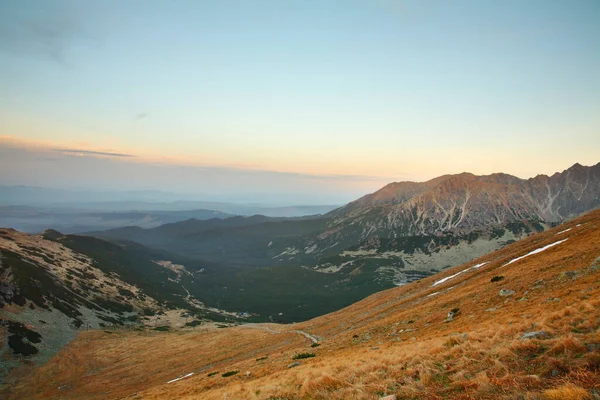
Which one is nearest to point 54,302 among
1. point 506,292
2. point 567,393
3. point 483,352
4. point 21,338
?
point 21,338

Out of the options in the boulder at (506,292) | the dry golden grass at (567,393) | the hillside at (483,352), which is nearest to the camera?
the dry golden grass at (567,393)

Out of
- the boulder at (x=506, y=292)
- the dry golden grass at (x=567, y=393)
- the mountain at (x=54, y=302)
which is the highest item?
the dry golden grass at (x=567, y=393)

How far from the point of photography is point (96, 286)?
165000mm

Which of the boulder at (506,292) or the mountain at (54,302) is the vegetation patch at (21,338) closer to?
the mountain at (54,302)

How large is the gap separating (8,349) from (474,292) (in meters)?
100

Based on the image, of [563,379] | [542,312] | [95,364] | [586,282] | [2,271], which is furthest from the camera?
[2,271]

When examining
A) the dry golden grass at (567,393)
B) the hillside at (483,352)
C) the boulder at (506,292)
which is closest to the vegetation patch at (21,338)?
the hillside at (483,352)

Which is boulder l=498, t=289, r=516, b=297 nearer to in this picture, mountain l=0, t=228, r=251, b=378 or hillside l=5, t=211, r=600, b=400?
hillside l=5, t=211, r=600, b=400

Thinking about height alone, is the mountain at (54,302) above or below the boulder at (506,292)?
below

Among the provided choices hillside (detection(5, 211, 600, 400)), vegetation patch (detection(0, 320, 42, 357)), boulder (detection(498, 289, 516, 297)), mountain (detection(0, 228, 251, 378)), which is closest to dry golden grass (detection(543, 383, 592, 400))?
hillside (detection(5, 211, 600, 400))

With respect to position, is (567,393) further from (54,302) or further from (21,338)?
(54,302)

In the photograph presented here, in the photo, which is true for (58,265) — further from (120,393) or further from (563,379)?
(563,379)

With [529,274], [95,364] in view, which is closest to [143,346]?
[95,364]

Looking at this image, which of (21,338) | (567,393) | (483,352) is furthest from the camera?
(21,338)
